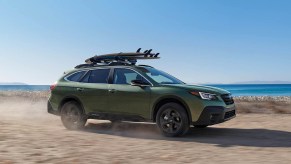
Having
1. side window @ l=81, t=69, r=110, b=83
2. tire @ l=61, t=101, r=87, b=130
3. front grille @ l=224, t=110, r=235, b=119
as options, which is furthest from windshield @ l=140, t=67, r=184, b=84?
tire @ l=61, t=101, r=87, b=130

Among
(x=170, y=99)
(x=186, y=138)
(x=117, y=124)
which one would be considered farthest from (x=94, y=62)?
(x=186, y=138)

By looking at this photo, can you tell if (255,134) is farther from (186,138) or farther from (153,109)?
(153,109)

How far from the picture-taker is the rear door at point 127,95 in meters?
9.48

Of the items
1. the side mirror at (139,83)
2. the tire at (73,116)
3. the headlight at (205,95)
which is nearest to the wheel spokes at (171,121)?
the headlight at (205,95)

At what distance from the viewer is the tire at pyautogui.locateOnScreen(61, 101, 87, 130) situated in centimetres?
1080

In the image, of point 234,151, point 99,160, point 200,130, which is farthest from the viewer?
point 200,130

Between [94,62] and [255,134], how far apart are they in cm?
469

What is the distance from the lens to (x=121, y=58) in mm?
10641

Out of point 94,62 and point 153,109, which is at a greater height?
point 94,62

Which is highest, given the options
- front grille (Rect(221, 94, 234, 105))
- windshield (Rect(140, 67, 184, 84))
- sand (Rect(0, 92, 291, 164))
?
windshield (Rect(140, 67, 184, 84))

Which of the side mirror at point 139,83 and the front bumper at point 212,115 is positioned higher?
the side mirror at point 139,83

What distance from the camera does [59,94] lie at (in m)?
11.1

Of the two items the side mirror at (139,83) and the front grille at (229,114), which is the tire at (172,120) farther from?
the front grille at (229,114)

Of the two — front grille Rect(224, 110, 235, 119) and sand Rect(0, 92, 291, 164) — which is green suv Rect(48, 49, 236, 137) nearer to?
front grille Rect(224, 110, 235, 119)
